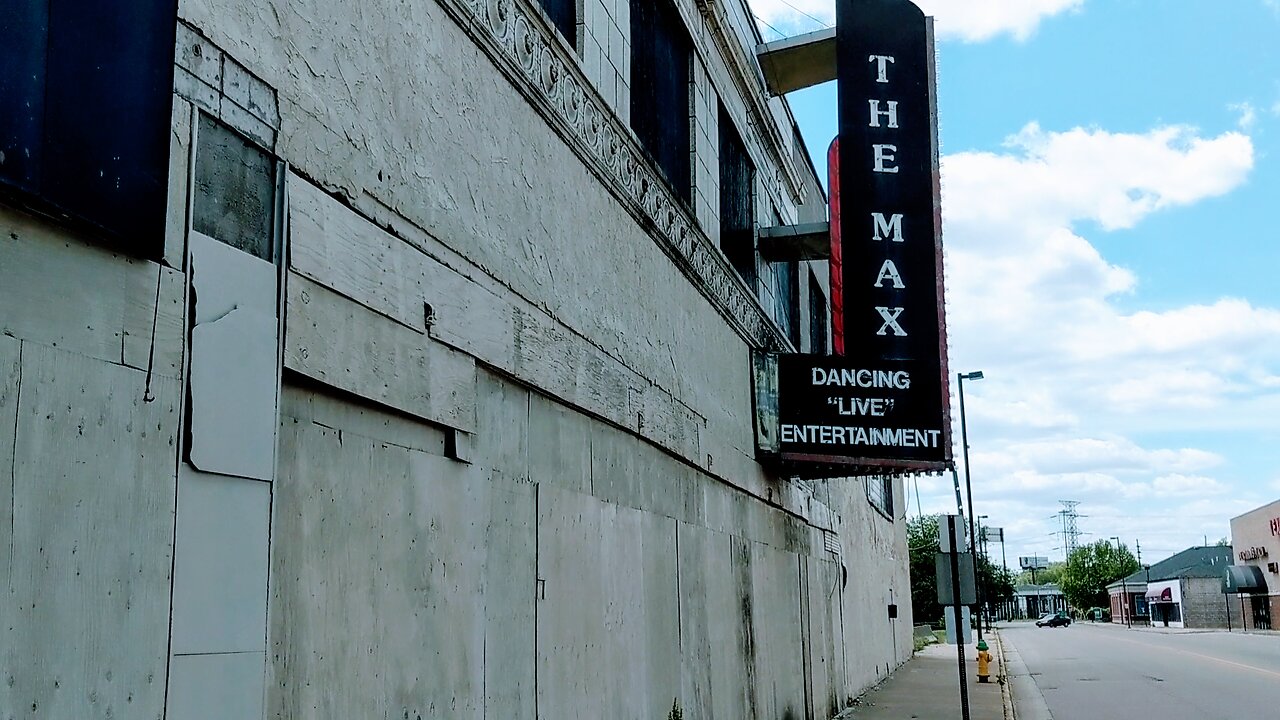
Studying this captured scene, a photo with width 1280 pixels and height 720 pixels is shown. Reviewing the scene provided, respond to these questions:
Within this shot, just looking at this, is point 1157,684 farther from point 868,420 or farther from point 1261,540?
point 1261,540

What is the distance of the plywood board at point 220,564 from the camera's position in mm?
3816

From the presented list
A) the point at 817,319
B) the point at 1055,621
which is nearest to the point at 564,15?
the point at 817,319

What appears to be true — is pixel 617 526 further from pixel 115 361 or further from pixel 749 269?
pixel 749 269

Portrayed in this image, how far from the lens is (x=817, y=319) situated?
20.9 meters

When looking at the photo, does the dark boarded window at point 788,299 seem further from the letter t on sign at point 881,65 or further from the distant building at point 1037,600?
the distant building at point 1037,600

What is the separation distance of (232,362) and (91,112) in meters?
1.03

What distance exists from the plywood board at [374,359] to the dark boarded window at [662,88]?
14.7 feet

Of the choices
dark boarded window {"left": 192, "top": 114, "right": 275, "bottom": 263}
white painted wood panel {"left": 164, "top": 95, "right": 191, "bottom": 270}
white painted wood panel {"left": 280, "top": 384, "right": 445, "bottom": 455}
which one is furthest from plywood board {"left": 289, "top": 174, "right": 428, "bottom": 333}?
white painted wood panel {"left": 164, "top": 95, "right": 191, "bottom": 270}

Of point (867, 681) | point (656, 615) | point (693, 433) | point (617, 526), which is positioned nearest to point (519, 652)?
point (617, 526)

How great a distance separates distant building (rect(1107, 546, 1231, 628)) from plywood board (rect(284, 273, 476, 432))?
8581 cm

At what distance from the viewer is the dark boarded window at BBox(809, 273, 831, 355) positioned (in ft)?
66.0

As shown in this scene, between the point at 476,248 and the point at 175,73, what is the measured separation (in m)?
2.42

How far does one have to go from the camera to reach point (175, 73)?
12.8 ft

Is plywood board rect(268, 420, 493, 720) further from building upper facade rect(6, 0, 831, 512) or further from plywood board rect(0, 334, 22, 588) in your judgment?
plywood board rect(0, 334, 22, 588)
